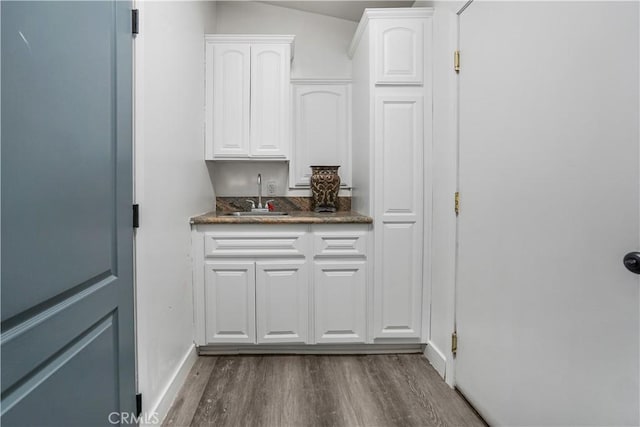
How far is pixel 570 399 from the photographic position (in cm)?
109

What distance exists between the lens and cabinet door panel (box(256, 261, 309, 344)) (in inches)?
85.2

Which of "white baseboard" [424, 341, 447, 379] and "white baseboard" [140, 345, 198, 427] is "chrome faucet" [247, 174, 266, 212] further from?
"white baseboard" [424, 341, 447, 379]

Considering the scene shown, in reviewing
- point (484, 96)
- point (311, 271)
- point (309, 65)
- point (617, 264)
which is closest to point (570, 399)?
point (617, 264)

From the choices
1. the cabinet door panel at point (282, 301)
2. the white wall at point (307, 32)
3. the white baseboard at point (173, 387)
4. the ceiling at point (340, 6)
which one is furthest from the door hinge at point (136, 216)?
the ceiling at point (340, 6)

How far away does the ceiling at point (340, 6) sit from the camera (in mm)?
2621

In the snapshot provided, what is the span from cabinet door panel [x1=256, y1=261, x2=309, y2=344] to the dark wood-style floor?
168mm

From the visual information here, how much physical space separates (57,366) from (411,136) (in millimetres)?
2035

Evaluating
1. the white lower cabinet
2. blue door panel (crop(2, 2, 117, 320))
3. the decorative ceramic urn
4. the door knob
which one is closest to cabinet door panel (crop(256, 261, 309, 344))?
the white lower cabinet

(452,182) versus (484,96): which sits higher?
(484,96)

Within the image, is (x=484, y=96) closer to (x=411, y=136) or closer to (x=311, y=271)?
(x=411, y=136)

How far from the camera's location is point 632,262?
2.86ft

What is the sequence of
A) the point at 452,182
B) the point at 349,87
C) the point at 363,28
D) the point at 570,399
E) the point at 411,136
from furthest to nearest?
the point at 349,87 → the point at 363,28 → the point at 411,136 → the point at 452,182 → the point at 570,399

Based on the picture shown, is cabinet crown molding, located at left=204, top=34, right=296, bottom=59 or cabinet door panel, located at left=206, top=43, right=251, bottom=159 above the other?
cabinet crown molding, located at left=204, top=34, right=296, bottom=59
